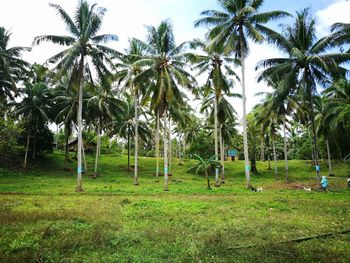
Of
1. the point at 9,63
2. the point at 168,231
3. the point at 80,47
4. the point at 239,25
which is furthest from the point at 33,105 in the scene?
the point at 168,231

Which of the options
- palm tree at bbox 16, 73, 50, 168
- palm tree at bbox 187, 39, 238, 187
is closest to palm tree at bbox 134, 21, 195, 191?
palm tree at bbox 187, 39, 238, 187

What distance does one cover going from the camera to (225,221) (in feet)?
34.3

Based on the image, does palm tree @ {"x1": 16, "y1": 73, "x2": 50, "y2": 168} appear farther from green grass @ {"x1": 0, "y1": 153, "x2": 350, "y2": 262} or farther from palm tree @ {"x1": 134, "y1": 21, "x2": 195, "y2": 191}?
green grass @ {"x1": 0, "y1": 153, "x2": 350, "y2": 262}

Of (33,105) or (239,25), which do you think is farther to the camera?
(33,105)

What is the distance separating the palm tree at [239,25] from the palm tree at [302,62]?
130 centimetres

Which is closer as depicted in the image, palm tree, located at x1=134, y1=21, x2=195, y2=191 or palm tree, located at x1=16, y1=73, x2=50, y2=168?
palm tree, located at x1=134, y1=21, x2=195, y2=191

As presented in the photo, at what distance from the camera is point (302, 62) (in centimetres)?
2284

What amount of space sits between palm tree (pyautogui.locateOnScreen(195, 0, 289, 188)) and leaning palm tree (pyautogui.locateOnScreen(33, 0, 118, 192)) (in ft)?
27.2

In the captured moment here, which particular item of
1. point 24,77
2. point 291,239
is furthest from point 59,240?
point 24,77

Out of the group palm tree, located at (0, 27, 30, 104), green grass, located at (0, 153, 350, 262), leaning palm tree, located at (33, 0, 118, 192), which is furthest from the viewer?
palm tree, located at (0, 27, 30, 104)

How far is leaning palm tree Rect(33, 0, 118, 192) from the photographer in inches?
831

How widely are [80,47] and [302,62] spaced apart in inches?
684

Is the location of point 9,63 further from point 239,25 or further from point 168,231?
point 168,231

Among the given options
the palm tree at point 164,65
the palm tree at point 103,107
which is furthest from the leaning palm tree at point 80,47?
the palm tree at point 103,107
